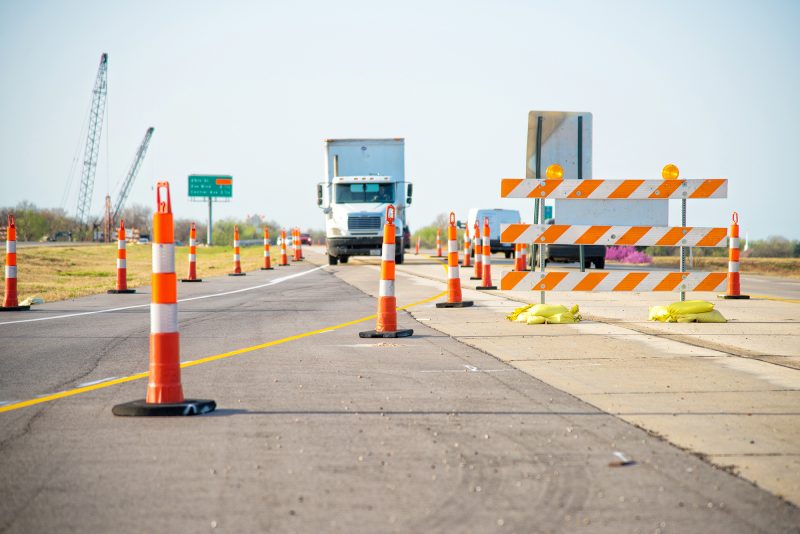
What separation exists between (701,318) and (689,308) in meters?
0.20

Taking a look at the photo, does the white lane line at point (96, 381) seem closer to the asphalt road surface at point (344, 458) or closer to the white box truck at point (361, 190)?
the asphalt road surface at point (344, 458)

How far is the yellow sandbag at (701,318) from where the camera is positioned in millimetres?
12289

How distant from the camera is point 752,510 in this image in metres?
3.96

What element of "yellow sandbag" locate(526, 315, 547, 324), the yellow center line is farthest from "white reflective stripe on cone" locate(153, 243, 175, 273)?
"yellow sandbag" locate(526, 315, 547, 324)

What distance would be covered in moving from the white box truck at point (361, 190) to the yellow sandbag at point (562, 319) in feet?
74.5

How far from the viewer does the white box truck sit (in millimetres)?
35000

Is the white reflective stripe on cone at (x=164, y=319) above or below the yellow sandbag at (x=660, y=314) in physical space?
above

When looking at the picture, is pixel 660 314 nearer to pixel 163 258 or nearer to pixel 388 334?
pixel 388 334

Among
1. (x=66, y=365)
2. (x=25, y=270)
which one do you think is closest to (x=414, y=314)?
(x=66, y=365)

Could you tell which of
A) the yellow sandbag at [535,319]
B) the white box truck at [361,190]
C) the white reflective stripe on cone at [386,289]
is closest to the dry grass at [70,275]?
the white box truck at [361,190]

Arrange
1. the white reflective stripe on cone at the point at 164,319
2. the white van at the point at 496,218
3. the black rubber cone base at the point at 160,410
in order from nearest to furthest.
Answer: the black rubber cone base at the point at 160,410 → the white reflective stripe on cone at the point at 164,319 → the white van at the point at 496,218

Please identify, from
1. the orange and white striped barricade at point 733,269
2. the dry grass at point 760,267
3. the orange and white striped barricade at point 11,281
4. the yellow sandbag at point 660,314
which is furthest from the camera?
the dry grass at point 760,267

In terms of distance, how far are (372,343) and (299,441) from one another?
4.98m

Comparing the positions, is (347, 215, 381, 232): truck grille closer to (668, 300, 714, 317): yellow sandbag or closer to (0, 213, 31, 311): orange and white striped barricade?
(0, 213, 31, 311): orange and white striped barricade
